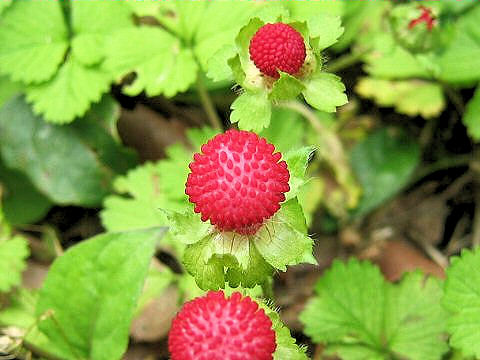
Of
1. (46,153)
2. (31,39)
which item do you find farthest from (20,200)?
(31,39)

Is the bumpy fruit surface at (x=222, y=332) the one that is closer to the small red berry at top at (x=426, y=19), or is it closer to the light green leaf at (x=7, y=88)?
the small red berry at top at (x=426, y=19)

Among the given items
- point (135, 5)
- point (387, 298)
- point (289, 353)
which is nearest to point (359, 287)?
point (387, 298)

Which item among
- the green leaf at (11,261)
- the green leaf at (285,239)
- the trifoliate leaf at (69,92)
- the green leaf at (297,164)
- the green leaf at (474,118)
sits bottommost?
the green leaf at (474,118)

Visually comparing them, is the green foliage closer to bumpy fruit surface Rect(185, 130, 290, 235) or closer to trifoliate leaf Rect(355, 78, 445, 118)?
trifoliate leaf Rect(355, 78, 445, 118)

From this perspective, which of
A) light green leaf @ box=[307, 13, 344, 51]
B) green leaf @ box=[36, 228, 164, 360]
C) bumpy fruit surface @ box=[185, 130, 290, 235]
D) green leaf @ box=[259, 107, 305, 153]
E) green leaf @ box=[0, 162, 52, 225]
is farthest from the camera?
green leaf @ box=[0, 162, 52, 225]

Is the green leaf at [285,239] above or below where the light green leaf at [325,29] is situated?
below

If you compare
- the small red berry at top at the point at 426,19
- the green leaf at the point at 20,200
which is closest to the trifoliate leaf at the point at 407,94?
the small red berry at top at the point at 426,19

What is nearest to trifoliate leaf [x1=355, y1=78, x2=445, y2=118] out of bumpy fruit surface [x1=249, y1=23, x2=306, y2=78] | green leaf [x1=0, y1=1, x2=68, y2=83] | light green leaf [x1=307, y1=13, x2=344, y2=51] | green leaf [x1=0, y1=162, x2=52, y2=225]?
light green leaf [x1=307, y1=13, x2=344, y2=51]
